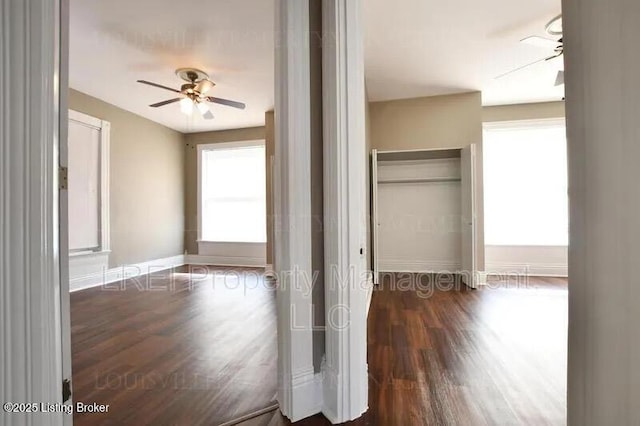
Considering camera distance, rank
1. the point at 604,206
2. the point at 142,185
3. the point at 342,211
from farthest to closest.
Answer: the point at 142,185
the point at 342,211
the point at 604,206

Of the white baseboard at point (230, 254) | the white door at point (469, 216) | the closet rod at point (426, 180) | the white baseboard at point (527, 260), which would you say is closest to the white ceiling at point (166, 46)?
the closet rod at point (426, 180)

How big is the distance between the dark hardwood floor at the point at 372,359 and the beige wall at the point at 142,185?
1574 mm

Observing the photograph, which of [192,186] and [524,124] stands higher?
[524,124]

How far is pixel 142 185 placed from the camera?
4.99 m

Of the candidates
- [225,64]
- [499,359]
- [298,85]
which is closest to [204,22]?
[225,64]

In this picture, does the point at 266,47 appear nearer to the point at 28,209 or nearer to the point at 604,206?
the point at 28,209

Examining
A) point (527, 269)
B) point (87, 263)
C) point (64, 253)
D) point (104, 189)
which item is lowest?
point (527, 269)

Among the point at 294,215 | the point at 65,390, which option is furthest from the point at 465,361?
the point at 65,390

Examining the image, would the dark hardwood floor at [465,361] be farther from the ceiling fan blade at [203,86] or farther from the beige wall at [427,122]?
the ceiling fan blade at [203,86]

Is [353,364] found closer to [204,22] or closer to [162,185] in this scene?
[204,22]

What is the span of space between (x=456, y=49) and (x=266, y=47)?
192cm

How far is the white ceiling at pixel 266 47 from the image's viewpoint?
244cm

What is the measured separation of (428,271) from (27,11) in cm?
462

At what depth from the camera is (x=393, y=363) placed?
1.98m
